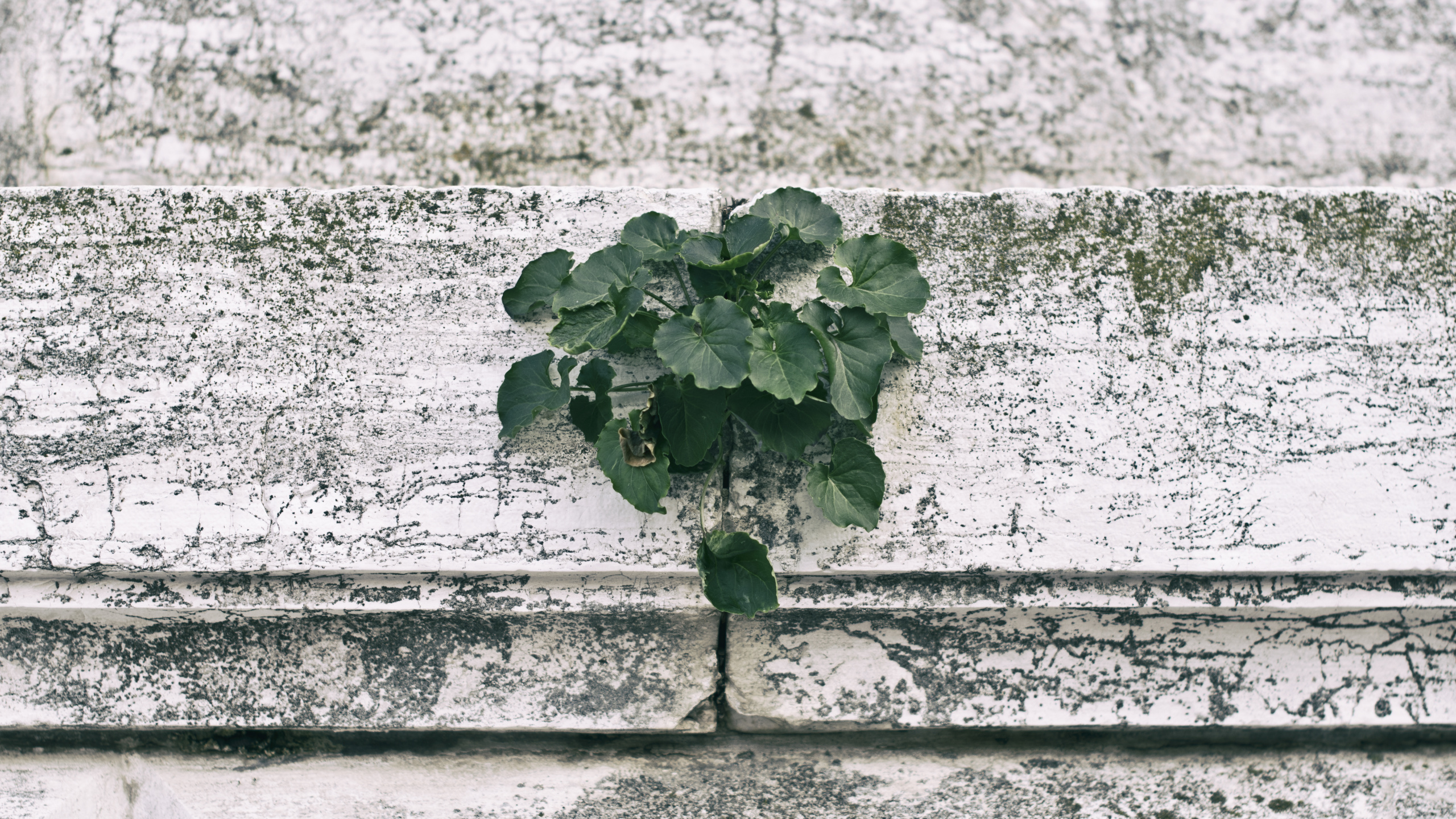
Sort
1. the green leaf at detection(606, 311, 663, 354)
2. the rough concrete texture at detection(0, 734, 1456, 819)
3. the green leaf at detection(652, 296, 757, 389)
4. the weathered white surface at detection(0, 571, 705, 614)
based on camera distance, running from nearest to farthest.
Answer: the green leaf at detection(652, 296, 757, 389), the green leaf at detection(606, 311, 663, 354), the weathered white surface at detection(0, 571, 705, 614), the rough concrete texture at detection(0, 734, 1456, 819)

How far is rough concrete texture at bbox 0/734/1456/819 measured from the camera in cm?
113

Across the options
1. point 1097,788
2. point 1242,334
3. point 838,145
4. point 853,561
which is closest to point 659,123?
point 838,145

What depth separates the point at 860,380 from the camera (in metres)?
0.82

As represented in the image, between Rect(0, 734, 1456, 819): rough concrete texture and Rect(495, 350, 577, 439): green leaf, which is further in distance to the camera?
Rect(0, 734, 1456, 819): rough concrete texture

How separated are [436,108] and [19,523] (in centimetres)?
103

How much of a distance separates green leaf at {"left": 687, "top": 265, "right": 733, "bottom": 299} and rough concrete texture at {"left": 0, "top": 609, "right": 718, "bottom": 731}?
1.65ft

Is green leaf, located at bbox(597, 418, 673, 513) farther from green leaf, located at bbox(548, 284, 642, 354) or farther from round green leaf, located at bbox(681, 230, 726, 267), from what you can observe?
round green leaf, located at bbox(681, 230, 726, 267)

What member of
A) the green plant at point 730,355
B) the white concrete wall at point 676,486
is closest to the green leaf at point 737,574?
the green plant at point 730,355

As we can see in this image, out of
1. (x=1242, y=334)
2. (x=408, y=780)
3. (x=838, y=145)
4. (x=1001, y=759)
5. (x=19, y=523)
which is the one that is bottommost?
(x=408, y=780)

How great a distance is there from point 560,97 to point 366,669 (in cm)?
117

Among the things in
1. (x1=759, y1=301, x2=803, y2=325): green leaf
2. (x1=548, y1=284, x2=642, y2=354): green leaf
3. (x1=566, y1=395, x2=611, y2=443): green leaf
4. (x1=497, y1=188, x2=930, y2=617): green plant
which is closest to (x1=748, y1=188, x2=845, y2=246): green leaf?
(x1=497, y1=188, x2=930, y2=617): green plant

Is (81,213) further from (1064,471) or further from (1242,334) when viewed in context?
(1242,334)

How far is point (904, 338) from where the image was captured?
92 cm

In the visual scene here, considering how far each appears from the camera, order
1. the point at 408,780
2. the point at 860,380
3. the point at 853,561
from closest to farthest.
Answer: the point at 860,380, the point at 853,561, the point at 408,780
